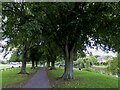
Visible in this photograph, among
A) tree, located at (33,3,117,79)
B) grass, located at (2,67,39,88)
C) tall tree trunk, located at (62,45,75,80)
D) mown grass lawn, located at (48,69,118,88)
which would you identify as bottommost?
mown grass lawn, located at (48,69,118,88)

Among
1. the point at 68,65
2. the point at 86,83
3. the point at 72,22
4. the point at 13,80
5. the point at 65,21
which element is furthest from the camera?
the point at 68,65

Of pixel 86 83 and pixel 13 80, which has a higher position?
pixel 13 80

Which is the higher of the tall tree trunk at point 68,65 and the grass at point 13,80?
the tall tree trunk at point 68,65

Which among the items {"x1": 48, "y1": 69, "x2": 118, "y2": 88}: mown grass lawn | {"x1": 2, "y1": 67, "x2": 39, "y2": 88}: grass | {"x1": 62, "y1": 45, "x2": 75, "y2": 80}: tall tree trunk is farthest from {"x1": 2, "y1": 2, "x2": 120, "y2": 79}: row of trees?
{"x1": 2, "y1": 67, "x2": 39, "y2": 88}: grass

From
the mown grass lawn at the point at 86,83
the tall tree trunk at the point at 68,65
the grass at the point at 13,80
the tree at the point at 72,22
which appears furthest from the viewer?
the tall tree trunk at the point at 68,65

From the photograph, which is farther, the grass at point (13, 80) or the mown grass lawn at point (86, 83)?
the grass at point (13, 80)

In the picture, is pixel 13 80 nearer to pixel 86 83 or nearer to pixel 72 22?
pixel 86 83

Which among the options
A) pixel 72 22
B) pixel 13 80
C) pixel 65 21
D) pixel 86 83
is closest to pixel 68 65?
pixel 86 83

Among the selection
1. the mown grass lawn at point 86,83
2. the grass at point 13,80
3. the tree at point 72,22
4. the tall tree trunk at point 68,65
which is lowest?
the mown grass lawn at point 86,83

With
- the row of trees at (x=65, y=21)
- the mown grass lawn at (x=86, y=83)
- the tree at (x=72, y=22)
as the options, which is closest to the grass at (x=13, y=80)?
the mown grass lawn at (x=86, y=83)

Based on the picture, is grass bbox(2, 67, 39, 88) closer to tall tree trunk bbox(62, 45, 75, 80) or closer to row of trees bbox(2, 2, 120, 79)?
row of trees bbox(2, 2, 120, 79)

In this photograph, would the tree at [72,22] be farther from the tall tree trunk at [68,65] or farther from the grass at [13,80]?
the grass at [13,80]

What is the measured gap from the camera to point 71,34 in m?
20.2

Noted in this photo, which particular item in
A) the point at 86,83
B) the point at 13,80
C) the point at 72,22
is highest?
the point at 72,22
